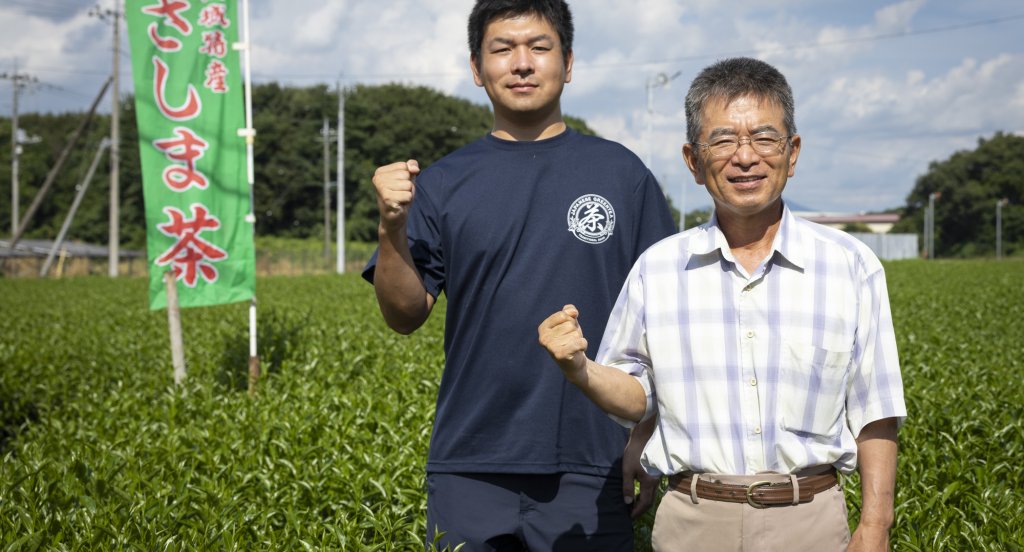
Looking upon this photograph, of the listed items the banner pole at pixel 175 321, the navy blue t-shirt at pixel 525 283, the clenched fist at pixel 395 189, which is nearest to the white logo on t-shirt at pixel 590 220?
the navy blue t-shirt at pixel 525 283

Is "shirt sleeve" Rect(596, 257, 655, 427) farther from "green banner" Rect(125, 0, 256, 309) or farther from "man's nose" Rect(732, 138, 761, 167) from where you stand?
"green banner" Rect(125, 0, 256, 309)

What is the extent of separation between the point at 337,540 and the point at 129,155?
60.4m

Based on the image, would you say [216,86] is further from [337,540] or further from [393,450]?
[337,540]

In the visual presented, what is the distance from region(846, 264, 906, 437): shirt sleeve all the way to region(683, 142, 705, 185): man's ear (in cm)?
44

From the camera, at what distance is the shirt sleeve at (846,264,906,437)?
2.05m

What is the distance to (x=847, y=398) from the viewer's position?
2131 mm

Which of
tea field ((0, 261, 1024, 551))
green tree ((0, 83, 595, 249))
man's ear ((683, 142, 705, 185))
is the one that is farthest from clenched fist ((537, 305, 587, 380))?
green tree ((0, 83, 595, 249))

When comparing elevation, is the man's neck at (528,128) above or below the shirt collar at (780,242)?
above

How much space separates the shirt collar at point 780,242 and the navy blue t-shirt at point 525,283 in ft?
1.24

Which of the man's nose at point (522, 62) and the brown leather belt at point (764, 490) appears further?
the man's nose at point (522, 62)

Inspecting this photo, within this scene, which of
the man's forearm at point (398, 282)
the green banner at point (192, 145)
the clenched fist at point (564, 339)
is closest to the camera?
the clenched fist at point (564, 339)

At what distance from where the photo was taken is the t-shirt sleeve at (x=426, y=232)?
102 inches

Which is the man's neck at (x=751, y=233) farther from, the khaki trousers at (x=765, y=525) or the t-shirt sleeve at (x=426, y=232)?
A: the t-shirt sleeve at (x=426, y=232)

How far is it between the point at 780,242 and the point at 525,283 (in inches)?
27.2
